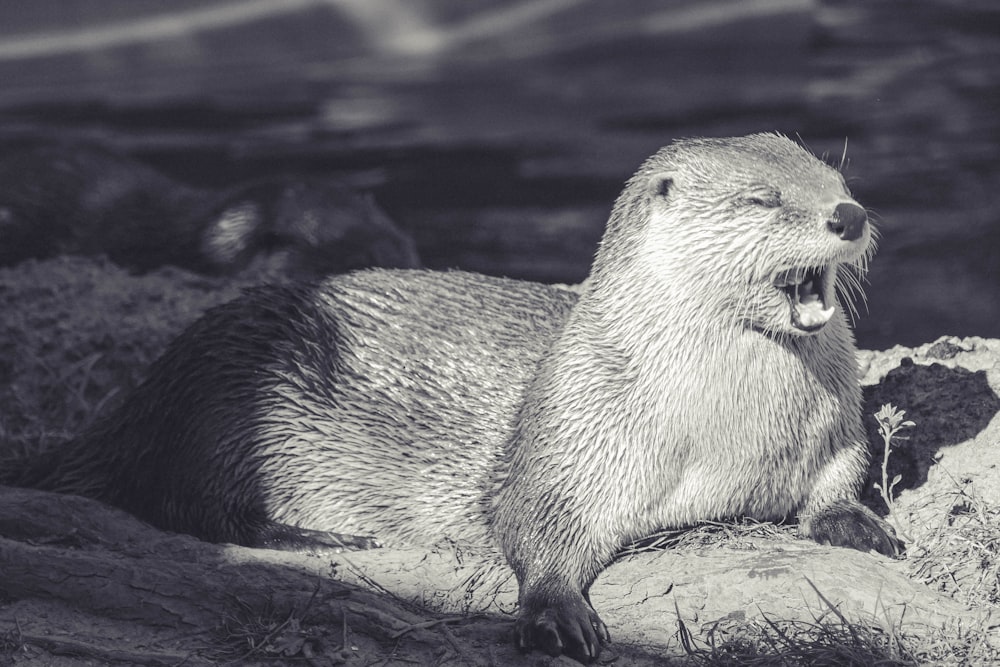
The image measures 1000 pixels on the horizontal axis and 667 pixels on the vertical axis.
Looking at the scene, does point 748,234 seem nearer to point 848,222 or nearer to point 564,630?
point 848,222

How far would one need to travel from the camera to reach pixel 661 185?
296cm

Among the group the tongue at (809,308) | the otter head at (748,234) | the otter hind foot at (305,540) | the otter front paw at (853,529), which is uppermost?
the otter head at (748,234)

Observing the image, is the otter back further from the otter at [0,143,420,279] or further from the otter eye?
the otter at [0,143,420,279]

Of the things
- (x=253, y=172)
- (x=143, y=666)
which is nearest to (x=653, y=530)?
(x=143, y=666)

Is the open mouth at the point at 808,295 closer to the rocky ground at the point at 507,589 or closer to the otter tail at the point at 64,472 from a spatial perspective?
the rocky ground at the point at 507,589

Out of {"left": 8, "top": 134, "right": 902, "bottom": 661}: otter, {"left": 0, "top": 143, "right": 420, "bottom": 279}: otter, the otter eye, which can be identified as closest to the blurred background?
{"left": 0, "top": 143, "right": 420, "bottom": 279}: otter

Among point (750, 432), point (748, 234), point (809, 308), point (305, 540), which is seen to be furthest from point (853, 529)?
point (305, 540)

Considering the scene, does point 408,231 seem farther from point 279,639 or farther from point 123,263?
point 279,639

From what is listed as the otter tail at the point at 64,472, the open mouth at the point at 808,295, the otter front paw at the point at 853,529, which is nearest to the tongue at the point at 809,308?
the open mouth at the point at 808,295

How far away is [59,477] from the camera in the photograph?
3.59 meters

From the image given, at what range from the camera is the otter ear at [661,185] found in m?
2.96

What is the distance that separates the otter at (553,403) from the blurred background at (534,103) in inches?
129

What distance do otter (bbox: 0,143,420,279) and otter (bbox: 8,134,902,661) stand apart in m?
2.46

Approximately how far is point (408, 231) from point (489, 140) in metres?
1.84
